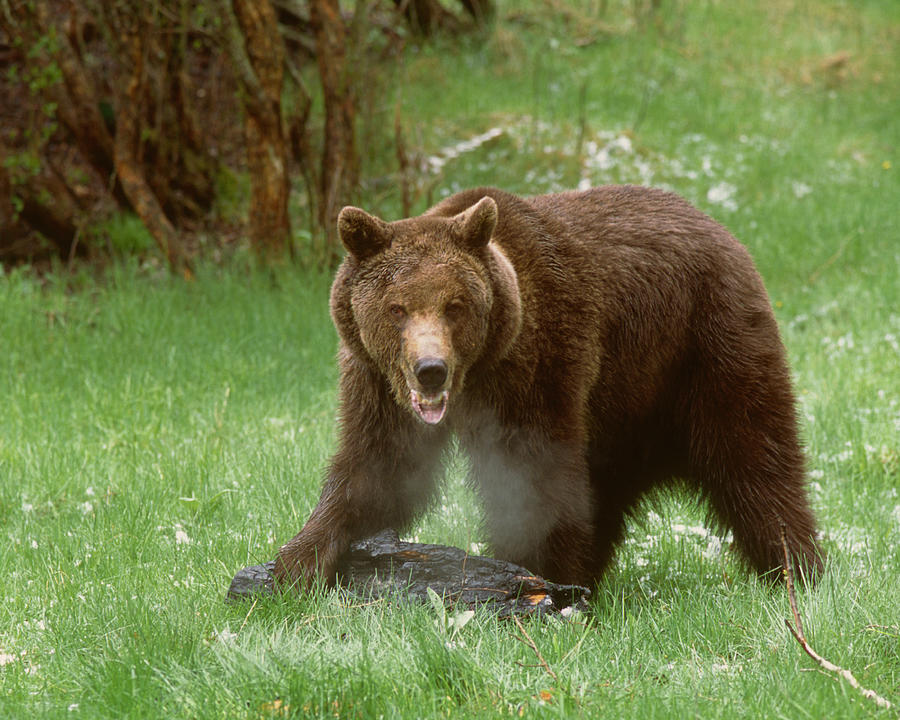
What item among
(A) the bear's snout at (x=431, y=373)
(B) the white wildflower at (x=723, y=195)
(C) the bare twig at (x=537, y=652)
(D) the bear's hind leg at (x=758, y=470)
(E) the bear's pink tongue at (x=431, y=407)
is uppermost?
(A) the bear's snout at (x=431, y=373)

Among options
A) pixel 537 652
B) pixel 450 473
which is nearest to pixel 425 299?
pixel 450 473

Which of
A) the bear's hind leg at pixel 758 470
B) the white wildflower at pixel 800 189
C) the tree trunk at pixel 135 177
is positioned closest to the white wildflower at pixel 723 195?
the white wildflower at pixel 800 189

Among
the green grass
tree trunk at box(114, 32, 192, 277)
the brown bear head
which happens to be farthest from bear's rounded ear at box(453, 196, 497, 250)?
tree trunk at box(114, 32, 192, 277)

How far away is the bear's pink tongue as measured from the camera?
3.77m

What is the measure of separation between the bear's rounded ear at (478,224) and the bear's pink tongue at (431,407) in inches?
24.1

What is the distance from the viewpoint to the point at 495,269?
4082mm

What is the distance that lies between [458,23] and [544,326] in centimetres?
1183

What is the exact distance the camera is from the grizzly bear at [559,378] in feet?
13.1

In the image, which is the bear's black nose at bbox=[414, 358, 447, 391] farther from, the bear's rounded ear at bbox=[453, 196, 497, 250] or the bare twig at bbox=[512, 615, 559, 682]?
the bare twig at bbox=[512, 615, 559, 682]

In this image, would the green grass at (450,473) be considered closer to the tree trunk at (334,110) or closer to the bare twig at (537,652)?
the bare twig at (537,652)

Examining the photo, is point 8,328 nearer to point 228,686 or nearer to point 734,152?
point 228,686

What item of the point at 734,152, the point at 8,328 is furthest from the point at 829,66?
the point at 8,328

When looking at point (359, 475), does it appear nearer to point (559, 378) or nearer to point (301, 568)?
point (301, 568)

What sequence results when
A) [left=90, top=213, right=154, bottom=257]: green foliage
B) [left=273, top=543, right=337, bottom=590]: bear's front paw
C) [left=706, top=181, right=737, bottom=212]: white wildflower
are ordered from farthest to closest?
1. [left=706, top=181, right=737, bottom=212]: white wildflower
2. [left=90, top=213, right=154, bottom=257]: green foliage
3. [left=273, top=543, right=337, bottom=590]: bear's front paw
